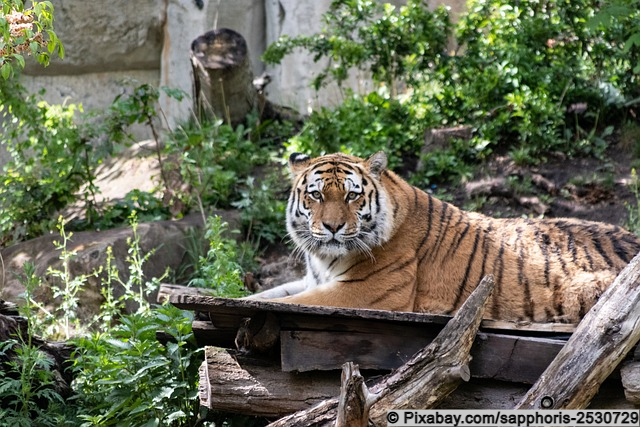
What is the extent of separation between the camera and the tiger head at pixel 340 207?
4.66 meters

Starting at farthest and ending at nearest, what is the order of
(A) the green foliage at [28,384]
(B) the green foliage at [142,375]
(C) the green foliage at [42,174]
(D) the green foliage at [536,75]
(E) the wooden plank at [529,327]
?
(D) the green foliage at [536,75], (C) the green foliage at [42,174], (A) the green foliage at [28,384], (B) the green foliage at [142,375], (E) the wooden plank at [529,327]

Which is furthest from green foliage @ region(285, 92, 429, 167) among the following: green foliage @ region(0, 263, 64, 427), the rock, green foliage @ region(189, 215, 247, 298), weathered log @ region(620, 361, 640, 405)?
weathered log @ region(620, 361, 640, 405)

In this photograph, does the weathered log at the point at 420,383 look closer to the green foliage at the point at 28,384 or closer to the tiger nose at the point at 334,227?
the tiger nose at the point at 334,227

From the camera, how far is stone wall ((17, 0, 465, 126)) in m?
10.6

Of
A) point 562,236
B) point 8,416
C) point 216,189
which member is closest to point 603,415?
point 562,236

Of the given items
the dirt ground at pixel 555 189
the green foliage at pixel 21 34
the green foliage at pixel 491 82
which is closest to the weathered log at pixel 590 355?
the green foliage at pixel 21 34

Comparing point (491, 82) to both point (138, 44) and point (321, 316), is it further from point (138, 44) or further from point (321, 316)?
point (321, 316)

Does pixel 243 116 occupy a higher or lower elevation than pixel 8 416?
higher

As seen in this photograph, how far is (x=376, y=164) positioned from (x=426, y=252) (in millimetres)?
581

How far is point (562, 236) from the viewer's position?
482 cm

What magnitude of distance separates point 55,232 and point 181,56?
3864 mm

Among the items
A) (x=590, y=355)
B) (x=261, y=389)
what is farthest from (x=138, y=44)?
(x=590, y=355)

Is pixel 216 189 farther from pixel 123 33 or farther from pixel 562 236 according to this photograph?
pixel 562 236

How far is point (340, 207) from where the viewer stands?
15.5 ft
